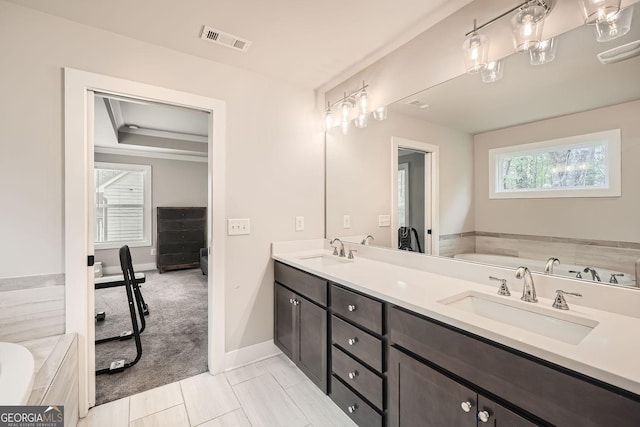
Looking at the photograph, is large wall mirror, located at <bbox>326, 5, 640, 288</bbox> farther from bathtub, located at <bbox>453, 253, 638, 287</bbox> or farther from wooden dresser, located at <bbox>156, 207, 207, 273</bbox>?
wooden dresser, located at <bbox>156, 207, 207, 273</bbox>

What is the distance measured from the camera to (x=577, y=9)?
120 cm

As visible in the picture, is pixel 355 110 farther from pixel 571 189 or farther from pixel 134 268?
pixel 134 268

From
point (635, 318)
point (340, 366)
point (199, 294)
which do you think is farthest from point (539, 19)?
point (199, 294)

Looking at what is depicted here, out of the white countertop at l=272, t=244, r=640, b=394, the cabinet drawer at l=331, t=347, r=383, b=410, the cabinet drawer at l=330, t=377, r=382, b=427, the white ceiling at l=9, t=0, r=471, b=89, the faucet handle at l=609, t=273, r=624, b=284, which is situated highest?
the white ceiling at l=9, t=0, r=471, b=89

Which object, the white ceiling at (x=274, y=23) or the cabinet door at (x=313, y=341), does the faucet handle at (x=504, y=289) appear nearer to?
the cabinet door at (x=313, y=341)

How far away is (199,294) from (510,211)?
13.3 ft

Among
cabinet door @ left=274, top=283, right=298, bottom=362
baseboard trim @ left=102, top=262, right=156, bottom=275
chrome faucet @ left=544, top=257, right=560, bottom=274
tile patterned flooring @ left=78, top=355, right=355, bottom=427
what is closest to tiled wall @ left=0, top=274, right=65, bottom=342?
tile patterned flooring @ left=78, top=355, right=355, bottom=427

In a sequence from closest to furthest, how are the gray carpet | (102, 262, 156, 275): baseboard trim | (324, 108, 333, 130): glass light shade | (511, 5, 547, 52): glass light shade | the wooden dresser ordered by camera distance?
1. (511, 5, 547, 52): glass light shade
2. the gray carpet
3. (324, 108, 333, 130): glass light shade
4. (102, 262, 156, 275): baseboard trim
5. the wooden dresser

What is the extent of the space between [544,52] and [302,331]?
81.8 inches

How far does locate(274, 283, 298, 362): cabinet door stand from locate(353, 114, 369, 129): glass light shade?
1.47 metres

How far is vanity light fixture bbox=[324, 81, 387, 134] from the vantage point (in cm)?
219

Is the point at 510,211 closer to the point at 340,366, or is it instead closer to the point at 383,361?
the point at 383,361

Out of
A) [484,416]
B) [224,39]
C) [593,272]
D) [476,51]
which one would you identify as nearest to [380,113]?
[476,51]

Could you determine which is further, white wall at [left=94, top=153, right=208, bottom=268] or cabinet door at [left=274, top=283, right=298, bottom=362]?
white wall at [left=94, top=153, right=208, bottom=268]
